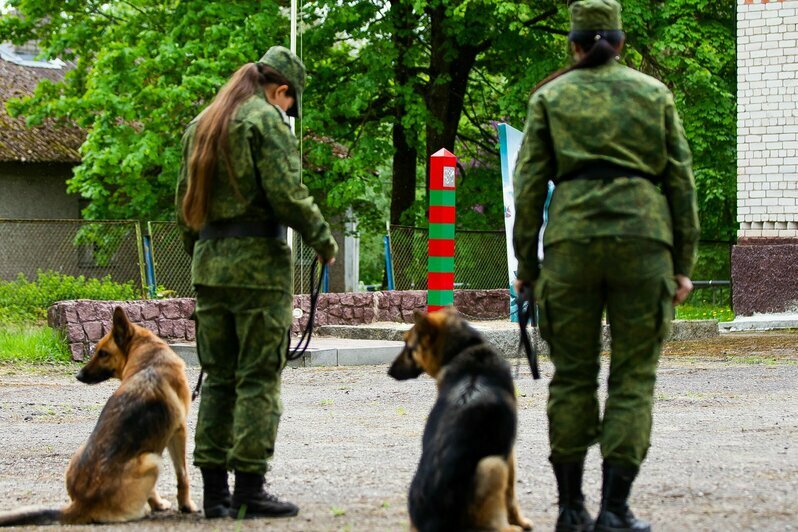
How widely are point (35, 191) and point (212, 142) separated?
3001 cm

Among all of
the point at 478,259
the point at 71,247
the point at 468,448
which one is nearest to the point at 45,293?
the point at 71,247

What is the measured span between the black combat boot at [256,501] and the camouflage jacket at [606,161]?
1468mm

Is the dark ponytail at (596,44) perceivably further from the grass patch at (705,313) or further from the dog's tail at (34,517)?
the grass patch at (705,313)

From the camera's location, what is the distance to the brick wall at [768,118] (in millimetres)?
19156

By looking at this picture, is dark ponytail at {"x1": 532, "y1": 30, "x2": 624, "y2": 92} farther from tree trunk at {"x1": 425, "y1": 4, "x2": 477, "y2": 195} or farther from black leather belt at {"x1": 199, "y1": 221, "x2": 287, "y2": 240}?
tree trunk at {"x1": 425, "y1": 4, "x2": 477, "y2": 195}

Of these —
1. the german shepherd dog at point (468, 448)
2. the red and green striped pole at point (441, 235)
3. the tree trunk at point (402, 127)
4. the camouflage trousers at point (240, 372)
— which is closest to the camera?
the german shepherd dog at point (468, 448)

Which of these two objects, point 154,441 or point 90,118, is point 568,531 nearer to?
point 154,441

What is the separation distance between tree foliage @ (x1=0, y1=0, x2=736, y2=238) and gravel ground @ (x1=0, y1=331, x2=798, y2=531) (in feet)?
33.4

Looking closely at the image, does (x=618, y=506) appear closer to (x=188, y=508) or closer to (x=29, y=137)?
(x=188, y=508)

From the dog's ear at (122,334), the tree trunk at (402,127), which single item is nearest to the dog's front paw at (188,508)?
the dog's ear at (122,334)

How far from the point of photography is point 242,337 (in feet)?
17.9

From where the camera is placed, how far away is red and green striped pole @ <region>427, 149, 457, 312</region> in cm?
1435

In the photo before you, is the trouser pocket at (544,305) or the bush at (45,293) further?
the bush at (45,293)

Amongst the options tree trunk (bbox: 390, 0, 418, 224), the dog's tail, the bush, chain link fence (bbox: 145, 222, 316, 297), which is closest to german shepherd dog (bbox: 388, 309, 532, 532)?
the dog's tail
